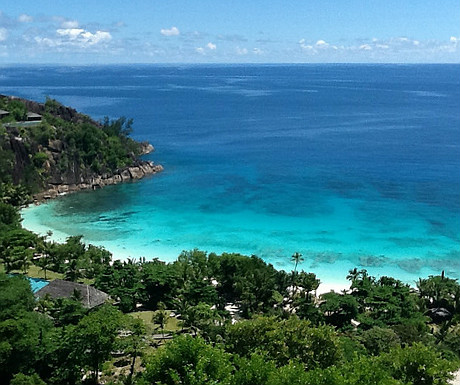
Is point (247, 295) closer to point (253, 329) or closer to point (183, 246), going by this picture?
point (253, 329)

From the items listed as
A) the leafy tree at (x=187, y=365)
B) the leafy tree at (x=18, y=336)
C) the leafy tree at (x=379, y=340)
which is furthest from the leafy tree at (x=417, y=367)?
the leafy tree at (x=18, y=336)

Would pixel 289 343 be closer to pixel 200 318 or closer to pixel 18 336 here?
pixel 200 318

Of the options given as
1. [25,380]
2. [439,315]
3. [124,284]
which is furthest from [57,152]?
[439,315]

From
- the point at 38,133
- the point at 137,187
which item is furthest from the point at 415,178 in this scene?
the point at 38,133

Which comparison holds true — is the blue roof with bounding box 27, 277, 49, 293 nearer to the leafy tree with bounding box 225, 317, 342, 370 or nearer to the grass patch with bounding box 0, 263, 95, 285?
the grass patch with bounding box 0, 263, 95, 285

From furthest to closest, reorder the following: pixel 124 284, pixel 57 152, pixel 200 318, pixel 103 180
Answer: pixel 103 180
pixel 57 152
pixel 124 284
pixel 200 318

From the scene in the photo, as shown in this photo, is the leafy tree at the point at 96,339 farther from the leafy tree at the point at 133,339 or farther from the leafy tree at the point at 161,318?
the leafy tree at the point at 161,318
